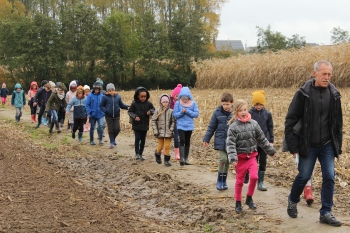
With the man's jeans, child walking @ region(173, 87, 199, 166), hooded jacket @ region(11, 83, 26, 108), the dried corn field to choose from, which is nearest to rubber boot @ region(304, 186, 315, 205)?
the man's jeans

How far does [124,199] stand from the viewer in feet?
27.2

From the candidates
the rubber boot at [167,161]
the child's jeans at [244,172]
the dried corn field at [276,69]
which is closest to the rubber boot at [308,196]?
the child's jeans at [244,172]

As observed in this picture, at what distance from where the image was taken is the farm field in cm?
653

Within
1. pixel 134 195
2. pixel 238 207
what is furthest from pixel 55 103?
pixel 238 207

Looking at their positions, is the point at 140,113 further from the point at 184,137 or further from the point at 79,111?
the point at 79,111

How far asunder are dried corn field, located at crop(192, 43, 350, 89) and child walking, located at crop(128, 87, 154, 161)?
1729cm

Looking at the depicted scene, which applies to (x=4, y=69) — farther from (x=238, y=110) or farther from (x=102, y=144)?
(x=238, y=110)

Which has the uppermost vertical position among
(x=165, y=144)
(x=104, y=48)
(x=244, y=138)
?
(x=104, y=48)

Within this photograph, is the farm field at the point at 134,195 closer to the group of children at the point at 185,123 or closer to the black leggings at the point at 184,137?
the group of children at the point at 185,123

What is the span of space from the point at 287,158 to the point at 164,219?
405cm

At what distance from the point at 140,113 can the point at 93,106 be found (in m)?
2.84

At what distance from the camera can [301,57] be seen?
2961 cm

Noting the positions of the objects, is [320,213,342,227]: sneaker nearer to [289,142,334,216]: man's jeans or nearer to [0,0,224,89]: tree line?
[289,142,334,216]: man's jeans

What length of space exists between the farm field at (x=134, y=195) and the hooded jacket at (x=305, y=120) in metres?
1.01
